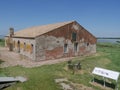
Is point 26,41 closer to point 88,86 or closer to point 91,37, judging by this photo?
point 91,37

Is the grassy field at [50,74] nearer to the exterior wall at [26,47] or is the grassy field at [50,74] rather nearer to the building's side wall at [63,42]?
the building's side wall at [63,42]

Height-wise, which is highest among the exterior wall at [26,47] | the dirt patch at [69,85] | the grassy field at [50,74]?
the exterior wall at [26,47]

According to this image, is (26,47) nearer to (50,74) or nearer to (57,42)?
(57,42)

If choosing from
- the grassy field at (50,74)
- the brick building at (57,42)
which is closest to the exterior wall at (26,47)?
the brick building at (57,42)

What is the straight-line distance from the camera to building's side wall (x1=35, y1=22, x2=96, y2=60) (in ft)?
70.3

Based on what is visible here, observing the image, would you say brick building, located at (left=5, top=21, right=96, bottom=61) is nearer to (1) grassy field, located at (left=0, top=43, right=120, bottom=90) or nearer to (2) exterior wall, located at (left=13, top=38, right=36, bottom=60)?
(2) exterior wall, located at (left=13, top=38, right=36, bottom=60)

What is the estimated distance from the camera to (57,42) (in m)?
23.0

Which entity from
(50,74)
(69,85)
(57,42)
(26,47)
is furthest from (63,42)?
(69,85)

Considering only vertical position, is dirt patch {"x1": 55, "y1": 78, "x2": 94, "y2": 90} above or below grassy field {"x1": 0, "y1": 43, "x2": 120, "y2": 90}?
below

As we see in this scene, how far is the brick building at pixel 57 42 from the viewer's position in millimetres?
21266

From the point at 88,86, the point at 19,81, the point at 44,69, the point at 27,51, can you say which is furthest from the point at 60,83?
the point at 27,51

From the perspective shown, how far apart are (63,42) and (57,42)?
1.17m

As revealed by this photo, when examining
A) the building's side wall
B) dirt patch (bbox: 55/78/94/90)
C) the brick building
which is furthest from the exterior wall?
dirt patch (bbox: 55/78/94/90)

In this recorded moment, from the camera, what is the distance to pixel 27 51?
23.6 meters
